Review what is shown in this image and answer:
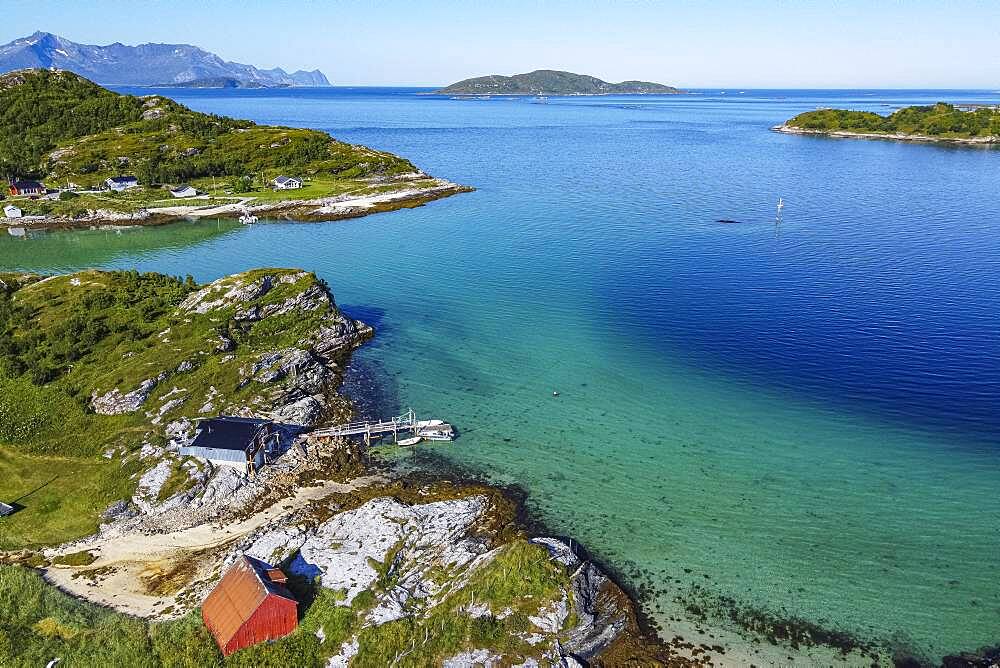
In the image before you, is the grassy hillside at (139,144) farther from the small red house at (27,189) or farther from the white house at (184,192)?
the white house at (184,192)

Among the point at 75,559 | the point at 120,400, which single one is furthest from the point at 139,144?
the point at 75,559

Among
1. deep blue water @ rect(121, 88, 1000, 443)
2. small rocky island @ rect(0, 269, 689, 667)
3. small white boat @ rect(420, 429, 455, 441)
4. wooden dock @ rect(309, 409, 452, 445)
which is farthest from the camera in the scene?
deep blue water @ rect(121, 88, 1000, 443)

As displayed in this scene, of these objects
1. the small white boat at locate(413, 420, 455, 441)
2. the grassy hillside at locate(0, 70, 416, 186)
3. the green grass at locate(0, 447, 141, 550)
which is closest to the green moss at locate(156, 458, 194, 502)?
the green grass at locate(0, 447, 141, 550)

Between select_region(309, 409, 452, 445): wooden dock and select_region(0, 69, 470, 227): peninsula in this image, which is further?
select_region(0, 69, 470, 227): peninsula

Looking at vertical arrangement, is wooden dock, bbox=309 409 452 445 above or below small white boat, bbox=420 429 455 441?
above

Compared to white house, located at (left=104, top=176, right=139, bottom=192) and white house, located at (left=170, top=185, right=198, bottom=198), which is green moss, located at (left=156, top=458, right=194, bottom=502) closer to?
white house, located at (left=170, top=185, right=198, bottom=198)
